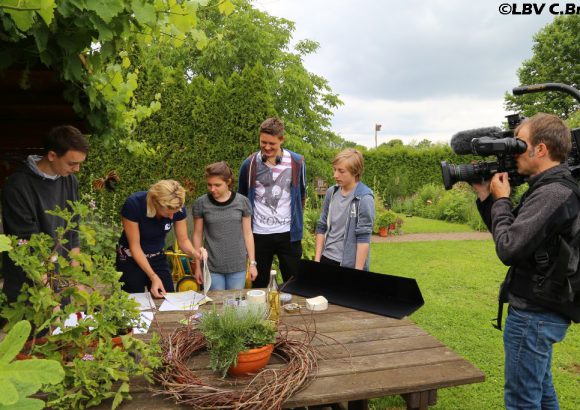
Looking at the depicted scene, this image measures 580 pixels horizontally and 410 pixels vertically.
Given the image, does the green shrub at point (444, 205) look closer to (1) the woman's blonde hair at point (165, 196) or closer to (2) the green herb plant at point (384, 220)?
(2) the green herb plant at point (384, 220)

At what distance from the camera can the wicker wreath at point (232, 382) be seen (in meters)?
1.41

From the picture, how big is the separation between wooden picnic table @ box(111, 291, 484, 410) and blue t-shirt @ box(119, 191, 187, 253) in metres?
0.82

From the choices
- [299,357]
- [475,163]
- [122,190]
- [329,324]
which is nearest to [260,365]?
[299,357]

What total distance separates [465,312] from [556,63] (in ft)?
83.3

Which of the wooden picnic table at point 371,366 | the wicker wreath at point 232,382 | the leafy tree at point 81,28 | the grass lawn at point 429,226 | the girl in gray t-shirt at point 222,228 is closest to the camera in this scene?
the leafy tree at point 81,28

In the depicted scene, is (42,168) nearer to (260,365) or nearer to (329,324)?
(260,365)

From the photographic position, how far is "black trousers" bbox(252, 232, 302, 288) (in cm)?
365

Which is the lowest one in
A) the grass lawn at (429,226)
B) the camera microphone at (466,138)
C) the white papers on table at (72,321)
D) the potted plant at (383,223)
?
the grass lawn at (429,226)

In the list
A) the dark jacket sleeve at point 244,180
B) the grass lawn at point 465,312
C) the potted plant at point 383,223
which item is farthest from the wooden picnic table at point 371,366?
the potted plant at point 383,223

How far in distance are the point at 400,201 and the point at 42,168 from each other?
1412cm

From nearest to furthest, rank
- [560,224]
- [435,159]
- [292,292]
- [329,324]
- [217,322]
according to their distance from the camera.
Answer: [217,322] → [560,224] → [329,324] → [292,292] → [435,159]

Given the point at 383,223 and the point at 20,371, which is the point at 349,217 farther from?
the point at 383,223

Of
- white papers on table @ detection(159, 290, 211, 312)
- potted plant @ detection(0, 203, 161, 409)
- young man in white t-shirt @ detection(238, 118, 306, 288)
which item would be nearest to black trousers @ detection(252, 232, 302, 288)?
young man in white t-shirt @ detection(238, 118, 306, 288)

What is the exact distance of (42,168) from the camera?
7.66 feet
